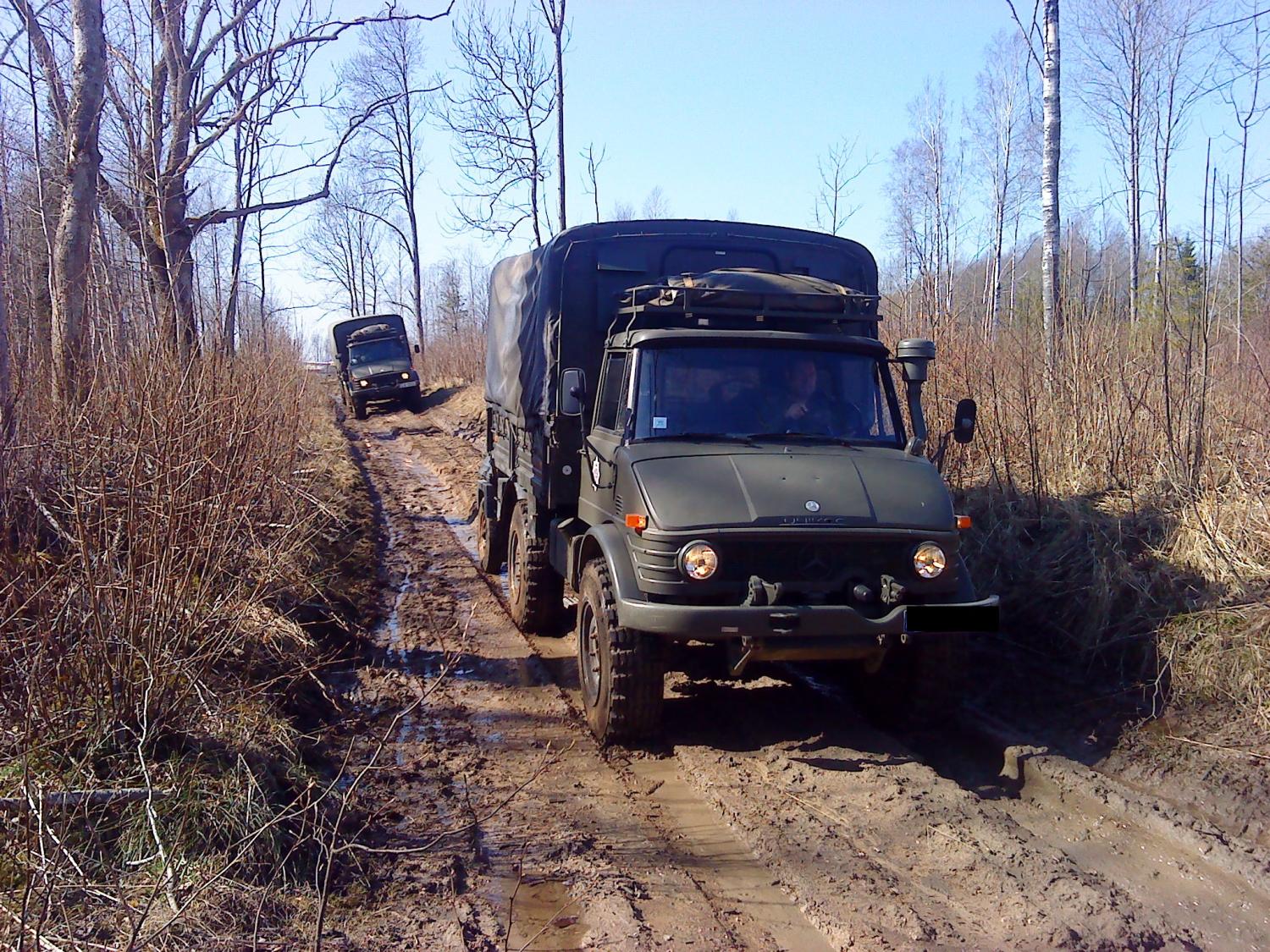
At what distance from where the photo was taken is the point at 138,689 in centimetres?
410

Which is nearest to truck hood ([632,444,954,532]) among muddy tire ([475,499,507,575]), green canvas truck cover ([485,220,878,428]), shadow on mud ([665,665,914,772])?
shadow on mud ([665,665,914,772])

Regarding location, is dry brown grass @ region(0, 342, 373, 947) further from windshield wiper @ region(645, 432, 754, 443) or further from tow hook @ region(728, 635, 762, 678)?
windshield wiper @ region(645, 432, 754, 443)

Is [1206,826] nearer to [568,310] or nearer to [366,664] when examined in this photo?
[568,310]

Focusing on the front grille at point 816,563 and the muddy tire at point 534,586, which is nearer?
the front grille at point 816,563

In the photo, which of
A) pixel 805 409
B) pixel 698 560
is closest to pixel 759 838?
pixel 698 560

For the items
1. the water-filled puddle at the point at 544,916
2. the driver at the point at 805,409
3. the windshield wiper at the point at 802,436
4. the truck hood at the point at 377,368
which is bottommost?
the water-filled puddle at the point at 544,916

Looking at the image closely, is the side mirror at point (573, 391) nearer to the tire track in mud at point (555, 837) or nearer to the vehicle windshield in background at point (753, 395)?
the vehicle windshield in background at point (753, 395)

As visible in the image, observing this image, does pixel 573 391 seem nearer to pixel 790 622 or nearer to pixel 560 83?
pixel 790 622

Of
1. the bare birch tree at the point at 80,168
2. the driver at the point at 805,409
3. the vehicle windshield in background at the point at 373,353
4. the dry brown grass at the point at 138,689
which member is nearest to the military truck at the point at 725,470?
the driver at the point at 805,409

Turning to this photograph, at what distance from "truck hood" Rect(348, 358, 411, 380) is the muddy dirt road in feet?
77.2

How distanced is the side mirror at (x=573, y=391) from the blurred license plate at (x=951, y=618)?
2.49m

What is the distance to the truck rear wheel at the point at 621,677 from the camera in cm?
530

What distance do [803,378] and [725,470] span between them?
3.54ft

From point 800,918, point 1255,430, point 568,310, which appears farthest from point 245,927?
point 1255,430
